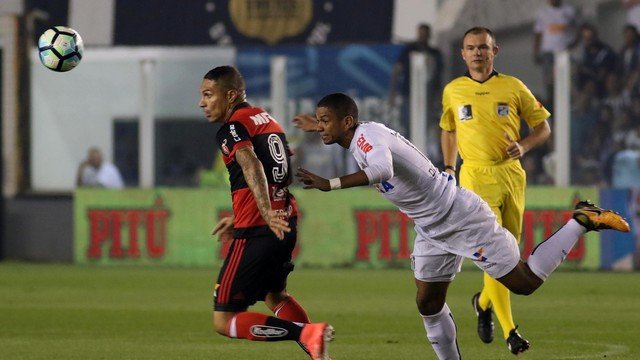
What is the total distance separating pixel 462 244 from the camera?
28.7ft

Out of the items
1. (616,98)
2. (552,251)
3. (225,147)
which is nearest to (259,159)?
(225,147)

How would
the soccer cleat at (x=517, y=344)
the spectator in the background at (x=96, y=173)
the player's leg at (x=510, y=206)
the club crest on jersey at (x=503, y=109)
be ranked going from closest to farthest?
1. the soccer cleat at (x=517, y=344)
2. the player's leg at (x=510, y=206)
3. the club crest on jersey at (x=503, y=109)
4. the spectator in the background at (x=96, y=173)

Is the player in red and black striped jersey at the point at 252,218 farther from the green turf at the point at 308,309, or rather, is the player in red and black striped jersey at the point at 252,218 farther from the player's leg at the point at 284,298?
the green turf at the point at 308,309

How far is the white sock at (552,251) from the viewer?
915 cm

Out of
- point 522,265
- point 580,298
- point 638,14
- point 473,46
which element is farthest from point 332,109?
point 638,14

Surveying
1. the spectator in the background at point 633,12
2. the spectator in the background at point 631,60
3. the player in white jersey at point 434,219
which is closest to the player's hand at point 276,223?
the player in white jersey at point 434,219

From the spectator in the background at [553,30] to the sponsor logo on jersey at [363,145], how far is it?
44.1 ft

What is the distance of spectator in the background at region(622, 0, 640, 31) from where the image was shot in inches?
830

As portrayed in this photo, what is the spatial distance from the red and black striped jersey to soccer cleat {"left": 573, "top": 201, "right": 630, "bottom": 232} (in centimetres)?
208

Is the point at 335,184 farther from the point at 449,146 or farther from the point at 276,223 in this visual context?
the point at 449,146

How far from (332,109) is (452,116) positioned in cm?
264

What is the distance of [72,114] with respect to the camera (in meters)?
23.6

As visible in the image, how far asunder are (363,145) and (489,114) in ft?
8.45

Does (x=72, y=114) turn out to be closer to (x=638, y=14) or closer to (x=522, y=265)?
(x=638, y=14)
